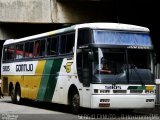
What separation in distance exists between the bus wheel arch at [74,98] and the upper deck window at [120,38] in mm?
2119

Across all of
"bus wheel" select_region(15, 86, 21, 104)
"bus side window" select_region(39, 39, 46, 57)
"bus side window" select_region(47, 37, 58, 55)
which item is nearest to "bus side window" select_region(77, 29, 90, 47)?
A: "bus side window" select_region(47, 37, 58, 55)

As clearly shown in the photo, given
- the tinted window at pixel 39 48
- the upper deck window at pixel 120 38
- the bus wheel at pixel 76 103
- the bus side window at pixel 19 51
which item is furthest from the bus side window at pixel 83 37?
the bus side window at pixel 19 51

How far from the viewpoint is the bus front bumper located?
650 inches

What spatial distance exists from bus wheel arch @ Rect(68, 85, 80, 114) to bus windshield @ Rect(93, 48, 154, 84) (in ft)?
5.09

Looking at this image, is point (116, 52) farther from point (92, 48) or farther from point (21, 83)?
point (21, 83)

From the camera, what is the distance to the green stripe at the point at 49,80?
19891mm

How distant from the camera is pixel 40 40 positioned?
21906 mm

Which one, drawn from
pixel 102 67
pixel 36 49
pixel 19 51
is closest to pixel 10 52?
pixel 19 51

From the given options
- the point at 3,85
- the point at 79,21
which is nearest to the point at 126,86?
the point at 3,85

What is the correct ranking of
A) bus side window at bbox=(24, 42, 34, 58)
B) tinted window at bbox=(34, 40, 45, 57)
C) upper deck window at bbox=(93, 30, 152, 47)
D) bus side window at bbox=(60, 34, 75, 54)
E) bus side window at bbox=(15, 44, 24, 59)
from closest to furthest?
1. upper deck window at bbox=(93, 30, 152, 47)
2. bus side window at bbox=(60, 34, 75, 54)
3. tinted window at bbox=(34, 40, 45, 57)
4. bus side window at bbox=(24, 42, 34, 58)
5. bus side window at bbox=(15, 44, 24, 59)

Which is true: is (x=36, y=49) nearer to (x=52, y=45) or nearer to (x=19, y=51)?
(x=52, y=45)

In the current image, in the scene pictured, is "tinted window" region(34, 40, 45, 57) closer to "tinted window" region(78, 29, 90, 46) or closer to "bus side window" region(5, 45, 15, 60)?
"bus side window" region(5, 45, 15, 60)

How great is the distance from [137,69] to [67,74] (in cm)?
285

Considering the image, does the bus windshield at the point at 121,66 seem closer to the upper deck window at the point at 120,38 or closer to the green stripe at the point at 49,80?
the upper deck window at the point at 120,38
